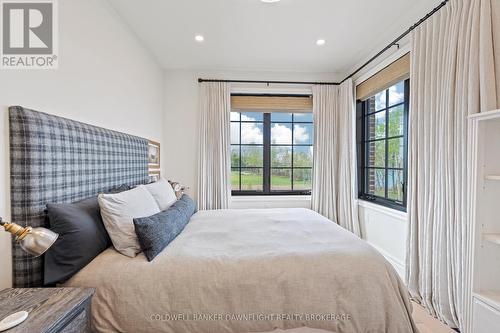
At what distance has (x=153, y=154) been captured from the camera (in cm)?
318

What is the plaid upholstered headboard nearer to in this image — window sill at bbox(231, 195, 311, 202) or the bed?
the bed

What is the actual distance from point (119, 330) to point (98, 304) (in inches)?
6.6

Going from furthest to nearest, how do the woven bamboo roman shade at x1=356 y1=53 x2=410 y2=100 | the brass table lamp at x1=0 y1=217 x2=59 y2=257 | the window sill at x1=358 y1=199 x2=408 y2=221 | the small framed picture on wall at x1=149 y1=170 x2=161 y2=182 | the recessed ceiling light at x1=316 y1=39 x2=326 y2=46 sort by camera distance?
the small framed picture on wall at x1=149 y1=170 x2=161 y2=182 → the recessed ceiling light at x1=316 y1=39 x2=326 y2=46 → the window sill at x1=358 y1=199 x2=408 y2=221 → the woven bamboo roman shade at x1=356 y1=53 x2=410 y2=100 → the brass table lamp at x1=0 y1=217 x2=59 y2=257

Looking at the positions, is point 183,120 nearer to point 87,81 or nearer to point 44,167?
point 87,81

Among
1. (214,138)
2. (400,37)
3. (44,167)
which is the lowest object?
(44,167)

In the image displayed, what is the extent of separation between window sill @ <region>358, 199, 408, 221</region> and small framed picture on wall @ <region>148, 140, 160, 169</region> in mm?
2821

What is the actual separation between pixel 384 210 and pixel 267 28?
7.87 feet

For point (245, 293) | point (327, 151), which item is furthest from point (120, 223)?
point (327, 151)

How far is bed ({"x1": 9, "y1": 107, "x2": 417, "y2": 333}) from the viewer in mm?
1214

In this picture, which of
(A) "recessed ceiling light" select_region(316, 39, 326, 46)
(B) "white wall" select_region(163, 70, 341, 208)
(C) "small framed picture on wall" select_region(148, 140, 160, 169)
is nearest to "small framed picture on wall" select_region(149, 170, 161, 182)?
(C) "small framed picture on wall" select_region(148, 140, 160, 169)

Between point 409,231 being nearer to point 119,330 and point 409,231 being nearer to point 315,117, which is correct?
point 315,117

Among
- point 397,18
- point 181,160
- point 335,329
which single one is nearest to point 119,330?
point 335,329

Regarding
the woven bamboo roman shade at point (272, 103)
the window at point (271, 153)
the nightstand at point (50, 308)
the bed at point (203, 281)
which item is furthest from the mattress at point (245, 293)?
the woven bamboo roman shade at point (272, 103)

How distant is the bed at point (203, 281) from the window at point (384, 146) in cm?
159
